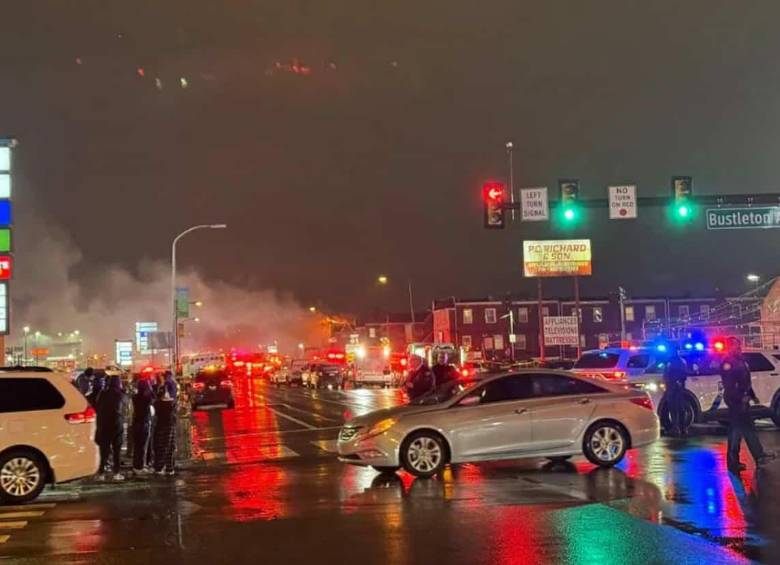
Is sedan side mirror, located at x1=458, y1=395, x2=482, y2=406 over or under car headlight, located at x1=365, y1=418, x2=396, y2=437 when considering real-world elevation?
over

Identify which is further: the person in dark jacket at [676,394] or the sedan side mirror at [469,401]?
the person in dark jacket at [676,394]

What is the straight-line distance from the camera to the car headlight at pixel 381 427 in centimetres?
1216

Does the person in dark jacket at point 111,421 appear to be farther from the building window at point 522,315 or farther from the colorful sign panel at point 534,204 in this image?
the building window at point 522,315

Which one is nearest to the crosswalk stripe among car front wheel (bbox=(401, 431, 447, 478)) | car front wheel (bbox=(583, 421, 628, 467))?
car front wheel (bbox=(401, 431, 447, 478))

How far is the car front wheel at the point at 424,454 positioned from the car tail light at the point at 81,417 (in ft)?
14.2

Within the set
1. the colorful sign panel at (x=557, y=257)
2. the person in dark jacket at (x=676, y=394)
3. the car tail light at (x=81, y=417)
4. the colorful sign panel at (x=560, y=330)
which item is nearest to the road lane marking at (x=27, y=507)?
the car tail light at (x=81, y=417)

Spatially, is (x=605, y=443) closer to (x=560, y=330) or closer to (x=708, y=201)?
(x=708, y=201)

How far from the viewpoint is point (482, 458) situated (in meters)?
12.3

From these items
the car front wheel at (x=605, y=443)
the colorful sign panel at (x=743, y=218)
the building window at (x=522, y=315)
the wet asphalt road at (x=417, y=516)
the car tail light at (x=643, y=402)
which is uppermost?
the colorful sign panel at (x=743, y=218)

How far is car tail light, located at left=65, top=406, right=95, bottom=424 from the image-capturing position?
11.2m

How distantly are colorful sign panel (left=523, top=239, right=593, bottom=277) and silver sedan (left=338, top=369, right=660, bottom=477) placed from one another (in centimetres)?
3776

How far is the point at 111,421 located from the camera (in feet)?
43.3

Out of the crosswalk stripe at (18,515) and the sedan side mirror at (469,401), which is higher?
the sedan side mirror at (469,401)

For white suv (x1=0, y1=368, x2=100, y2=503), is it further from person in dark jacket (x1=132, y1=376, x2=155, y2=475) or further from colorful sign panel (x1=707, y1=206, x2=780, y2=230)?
colorful sign panel (x1=707, y1=206, x2=780, y2=230)
